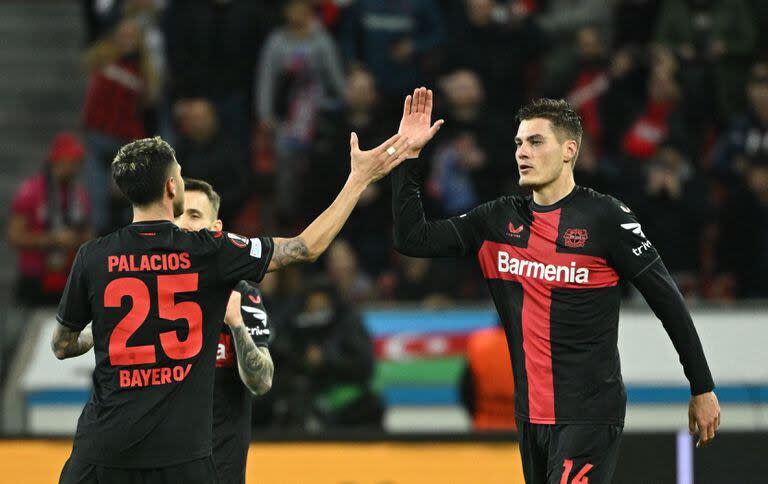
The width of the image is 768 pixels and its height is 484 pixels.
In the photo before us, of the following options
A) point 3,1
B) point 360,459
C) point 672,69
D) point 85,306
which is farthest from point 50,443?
point 3,1

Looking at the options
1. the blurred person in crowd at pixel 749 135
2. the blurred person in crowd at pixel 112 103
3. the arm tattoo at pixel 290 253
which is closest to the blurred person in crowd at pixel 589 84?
the blurred person in crowd at pixel 749 135

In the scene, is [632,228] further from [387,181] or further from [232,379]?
[387,181]

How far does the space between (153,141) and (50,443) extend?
10.9 ft

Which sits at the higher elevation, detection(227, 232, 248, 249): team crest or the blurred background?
the blurred background

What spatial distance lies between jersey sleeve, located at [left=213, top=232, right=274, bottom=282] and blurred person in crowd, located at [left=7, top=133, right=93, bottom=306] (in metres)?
5.98

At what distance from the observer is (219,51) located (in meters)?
11.6

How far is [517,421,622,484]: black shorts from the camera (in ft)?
16.8

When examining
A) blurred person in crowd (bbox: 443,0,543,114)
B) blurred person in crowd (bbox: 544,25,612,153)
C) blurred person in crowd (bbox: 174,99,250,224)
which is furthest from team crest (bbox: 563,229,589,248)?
blurred person in crowd (bbox: 544,25,612,153)

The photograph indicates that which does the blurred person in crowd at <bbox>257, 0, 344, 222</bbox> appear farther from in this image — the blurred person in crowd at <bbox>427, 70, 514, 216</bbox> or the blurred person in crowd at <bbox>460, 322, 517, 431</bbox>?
the blurred person in crowd at <bbox>460, 322, 517, 431</bbox>

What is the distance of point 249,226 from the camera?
35.5 ft

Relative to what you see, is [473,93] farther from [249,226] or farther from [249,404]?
[249,404]

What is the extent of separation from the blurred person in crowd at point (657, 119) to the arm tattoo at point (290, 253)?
6.38 meters

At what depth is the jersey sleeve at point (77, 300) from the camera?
480cm

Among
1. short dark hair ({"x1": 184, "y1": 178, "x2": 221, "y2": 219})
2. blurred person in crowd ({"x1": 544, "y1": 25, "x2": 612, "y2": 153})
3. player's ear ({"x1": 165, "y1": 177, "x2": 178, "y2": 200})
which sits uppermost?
blurred person in crowd ({"x1": 544, "y1": 25, "x2": 612, "y2": 153})
